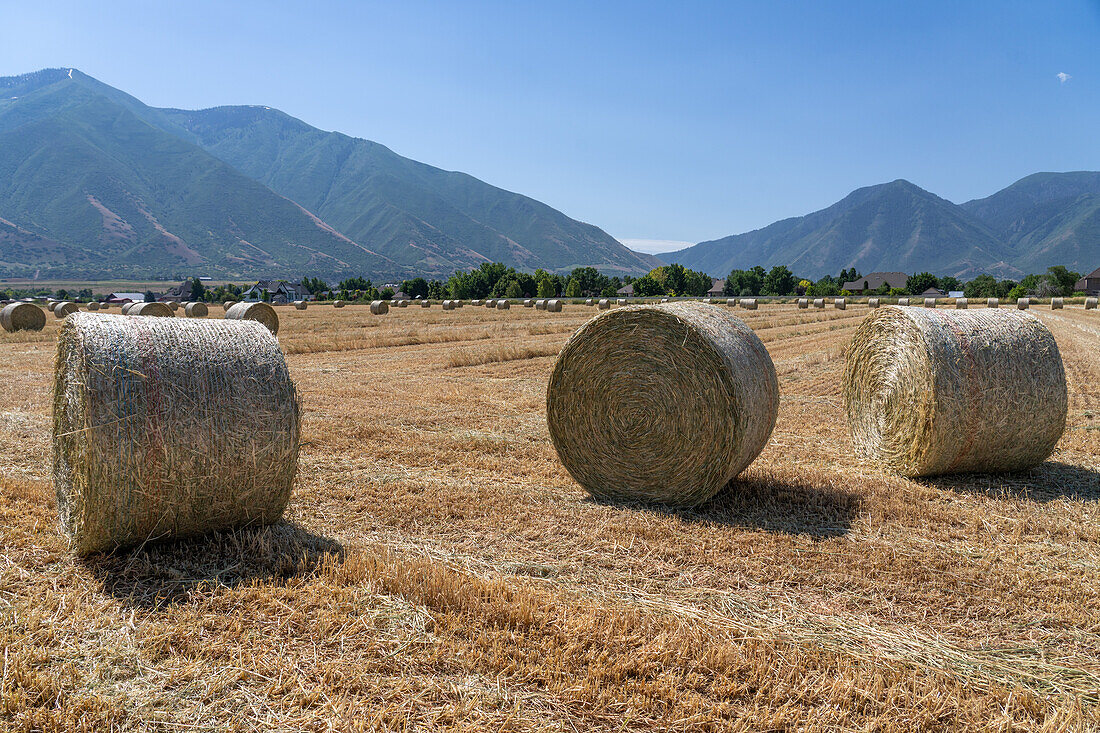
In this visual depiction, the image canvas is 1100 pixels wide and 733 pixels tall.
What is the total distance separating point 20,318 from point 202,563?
30.7m

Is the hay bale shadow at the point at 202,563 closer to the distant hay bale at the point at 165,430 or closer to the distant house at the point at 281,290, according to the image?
the distant hay bale at the point at 165,430

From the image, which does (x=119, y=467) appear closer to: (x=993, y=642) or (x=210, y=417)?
(x=210, y=417)

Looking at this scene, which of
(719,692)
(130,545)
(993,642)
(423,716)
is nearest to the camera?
(423,716)

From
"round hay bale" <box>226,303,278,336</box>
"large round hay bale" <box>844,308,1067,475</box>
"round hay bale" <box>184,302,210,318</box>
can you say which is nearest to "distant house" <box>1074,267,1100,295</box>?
"round hay bale" <box>184,302,210,318</box>

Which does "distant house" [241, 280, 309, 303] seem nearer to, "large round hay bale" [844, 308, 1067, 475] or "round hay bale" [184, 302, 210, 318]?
"round hay bale" [184, 302, 210, 318]

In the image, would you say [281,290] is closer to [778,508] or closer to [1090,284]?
[1090,284]

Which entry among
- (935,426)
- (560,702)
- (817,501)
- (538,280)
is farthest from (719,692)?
(538,280)

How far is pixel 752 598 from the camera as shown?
4.85m

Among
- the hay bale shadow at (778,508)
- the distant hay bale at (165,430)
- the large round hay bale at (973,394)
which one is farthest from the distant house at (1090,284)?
the distant hay bale at (165,430)

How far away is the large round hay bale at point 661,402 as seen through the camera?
691 centimetres

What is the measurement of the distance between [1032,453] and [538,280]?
80947 mm

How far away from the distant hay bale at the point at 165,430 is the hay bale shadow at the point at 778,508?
11.1 feet

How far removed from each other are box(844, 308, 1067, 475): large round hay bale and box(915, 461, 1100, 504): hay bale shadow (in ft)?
0.39

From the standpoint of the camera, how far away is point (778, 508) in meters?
6.73
